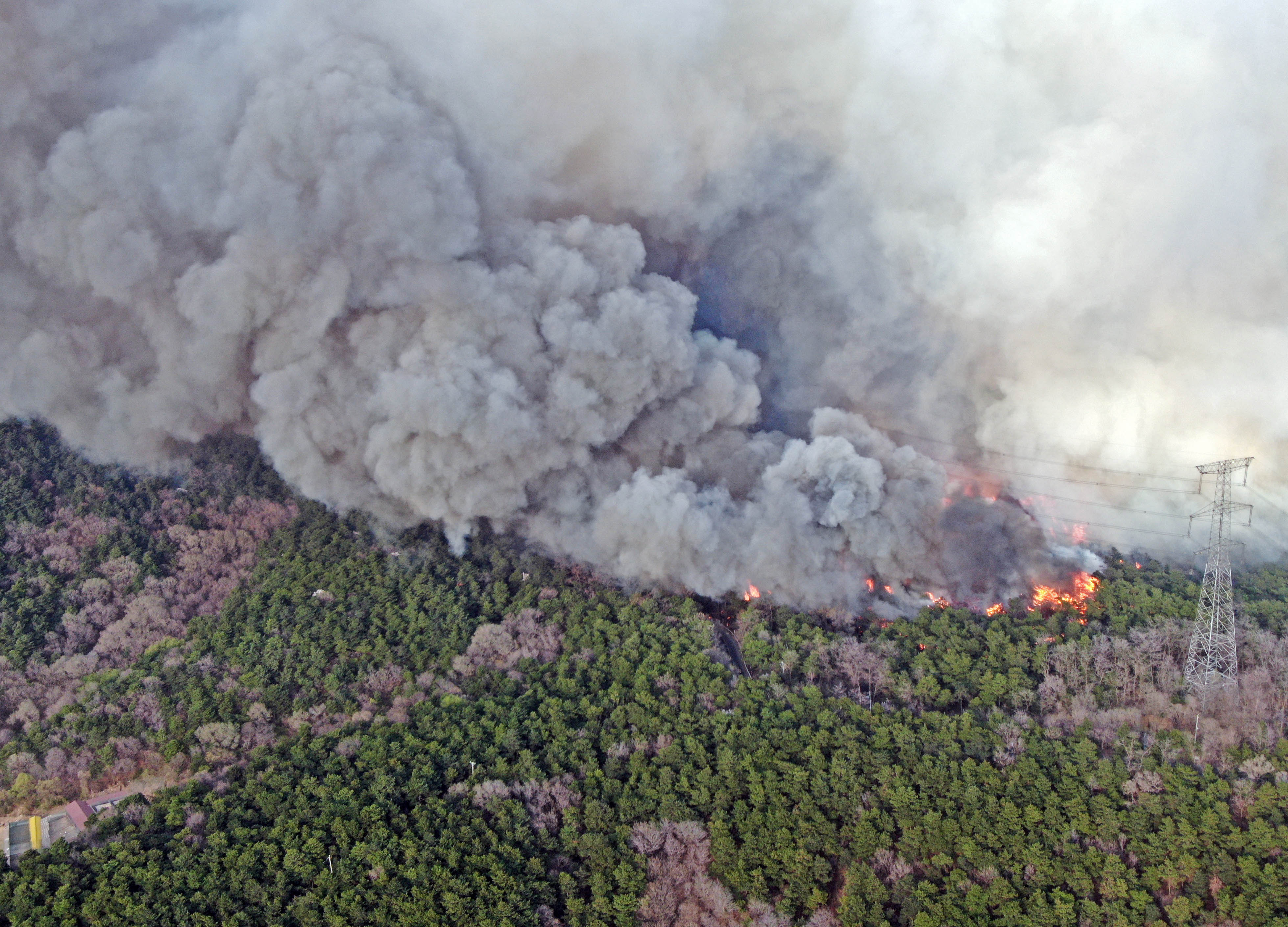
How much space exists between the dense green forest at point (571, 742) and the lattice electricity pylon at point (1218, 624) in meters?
0.53

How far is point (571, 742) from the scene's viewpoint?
22.0 metres

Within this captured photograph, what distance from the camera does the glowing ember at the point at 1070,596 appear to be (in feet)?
86.3

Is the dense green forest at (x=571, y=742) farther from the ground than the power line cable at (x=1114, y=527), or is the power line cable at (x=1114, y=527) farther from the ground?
the dense green forest at (x=571, y=742)

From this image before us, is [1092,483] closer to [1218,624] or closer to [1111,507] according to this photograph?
[1111,507]

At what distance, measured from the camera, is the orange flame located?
2631 cm

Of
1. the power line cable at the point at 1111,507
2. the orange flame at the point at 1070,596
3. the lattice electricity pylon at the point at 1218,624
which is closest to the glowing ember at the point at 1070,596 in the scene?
the orange flame at the point at 1070,596

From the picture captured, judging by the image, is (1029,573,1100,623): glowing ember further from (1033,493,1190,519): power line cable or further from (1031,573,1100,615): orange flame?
(1033,493,1190,519): power line cable

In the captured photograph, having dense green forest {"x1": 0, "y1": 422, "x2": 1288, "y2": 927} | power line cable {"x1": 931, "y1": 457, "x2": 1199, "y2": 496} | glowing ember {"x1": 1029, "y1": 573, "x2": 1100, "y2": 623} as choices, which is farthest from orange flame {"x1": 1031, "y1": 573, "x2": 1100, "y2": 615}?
power line cable {"x1": 931, "y1": 457, "x2": 1199, "y2": 496}

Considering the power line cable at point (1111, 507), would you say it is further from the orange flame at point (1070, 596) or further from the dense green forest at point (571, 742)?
the orange flame at point (1070, 596)

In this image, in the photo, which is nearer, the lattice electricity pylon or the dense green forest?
the dense green forest

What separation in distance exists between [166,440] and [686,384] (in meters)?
14.6

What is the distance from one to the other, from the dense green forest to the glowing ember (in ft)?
1.10

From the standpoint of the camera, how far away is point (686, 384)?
27.6m

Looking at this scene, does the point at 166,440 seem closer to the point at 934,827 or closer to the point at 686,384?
the point at 686,384
